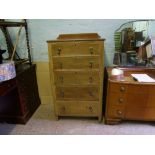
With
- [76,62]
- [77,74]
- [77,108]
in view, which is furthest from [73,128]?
[76,62]

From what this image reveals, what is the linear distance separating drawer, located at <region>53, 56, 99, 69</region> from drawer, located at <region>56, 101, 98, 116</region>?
458mm

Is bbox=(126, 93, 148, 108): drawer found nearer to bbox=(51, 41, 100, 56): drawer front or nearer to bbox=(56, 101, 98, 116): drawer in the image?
bbox=(56, 101, 98, 116): drawer

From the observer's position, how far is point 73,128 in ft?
6.51

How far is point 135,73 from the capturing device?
208cm

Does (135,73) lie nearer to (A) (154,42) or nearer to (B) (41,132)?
(A) (154,42)

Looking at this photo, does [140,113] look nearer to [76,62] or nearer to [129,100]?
[129,100]

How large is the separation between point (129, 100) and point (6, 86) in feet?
4.42

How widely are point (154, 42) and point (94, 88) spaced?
0.96 meters

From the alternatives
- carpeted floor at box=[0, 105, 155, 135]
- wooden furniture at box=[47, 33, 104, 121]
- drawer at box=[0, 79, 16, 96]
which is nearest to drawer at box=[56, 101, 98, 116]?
wooden furniture at box=[47, 33, 104, 121]

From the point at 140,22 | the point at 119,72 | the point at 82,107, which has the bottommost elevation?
the point at 82,107

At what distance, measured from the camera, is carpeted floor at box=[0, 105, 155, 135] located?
1.90 m

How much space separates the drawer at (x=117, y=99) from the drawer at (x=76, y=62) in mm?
379

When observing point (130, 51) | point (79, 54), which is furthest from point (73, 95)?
point (130, 51)

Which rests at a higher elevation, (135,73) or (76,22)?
(76,22)
